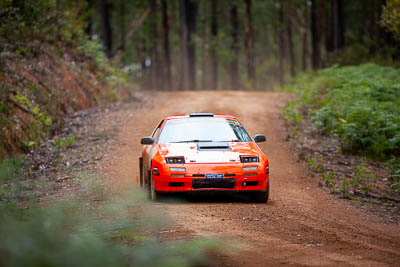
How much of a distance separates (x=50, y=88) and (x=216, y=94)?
9628 mm

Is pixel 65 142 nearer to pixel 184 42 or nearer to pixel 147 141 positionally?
pixel 147 141

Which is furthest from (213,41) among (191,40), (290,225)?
(290,225)

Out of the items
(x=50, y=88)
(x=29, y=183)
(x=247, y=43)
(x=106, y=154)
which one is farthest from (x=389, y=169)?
(x=247, y=43)

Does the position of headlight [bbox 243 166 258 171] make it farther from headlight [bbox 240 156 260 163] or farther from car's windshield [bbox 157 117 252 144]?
car's windshield [bbox 157 117 252 144]

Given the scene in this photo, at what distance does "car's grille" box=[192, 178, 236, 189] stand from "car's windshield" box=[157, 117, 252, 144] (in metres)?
1.23

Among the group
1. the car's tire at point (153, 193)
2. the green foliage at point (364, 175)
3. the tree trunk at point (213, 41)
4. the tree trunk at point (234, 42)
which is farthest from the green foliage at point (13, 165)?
the tree trunk at point (213, 41)

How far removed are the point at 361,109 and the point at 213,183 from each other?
33.3 ft

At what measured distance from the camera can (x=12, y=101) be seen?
16.5 meters

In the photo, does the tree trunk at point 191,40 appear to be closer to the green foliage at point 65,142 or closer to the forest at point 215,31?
the forest at point 215,31

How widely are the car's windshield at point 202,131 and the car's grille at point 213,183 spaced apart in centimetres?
123

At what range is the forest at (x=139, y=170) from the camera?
5.75 meters

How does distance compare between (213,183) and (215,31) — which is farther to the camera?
(215,31)

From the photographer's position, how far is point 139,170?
13203 millimetres

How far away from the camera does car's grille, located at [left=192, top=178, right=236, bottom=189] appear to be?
902cm
